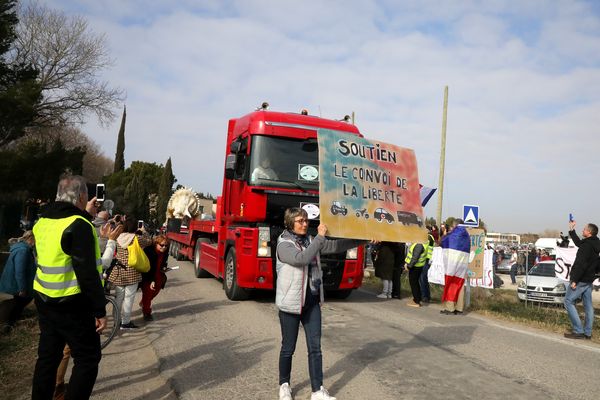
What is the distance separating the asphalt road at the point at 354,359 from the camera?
16.4 ft

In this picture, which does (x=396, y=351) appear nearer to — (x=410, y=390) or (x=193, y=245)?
(x=410, y=390)

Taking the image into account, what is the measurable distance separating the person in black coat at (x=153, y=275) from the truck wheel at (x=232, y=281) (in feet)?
5.59

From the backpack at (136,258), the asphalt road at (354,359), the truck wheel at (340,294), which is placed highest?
the backpack at (136,258)

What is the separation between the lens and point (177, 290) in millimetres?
11836

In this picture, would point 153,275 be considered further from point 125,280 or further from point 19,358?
point 19,358

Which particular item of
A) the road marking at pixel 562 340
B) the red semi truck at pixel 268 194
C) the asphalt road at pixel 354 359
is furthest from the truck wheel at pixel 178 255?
the road marking at pixel 562 340

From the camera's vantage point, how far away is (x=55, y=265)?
362cm

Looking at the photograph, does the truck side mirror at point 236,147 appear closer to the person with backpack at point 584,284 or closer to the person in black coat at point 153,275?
the person in black coat at point 153,275

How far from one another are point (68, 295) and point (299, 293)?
1845mm

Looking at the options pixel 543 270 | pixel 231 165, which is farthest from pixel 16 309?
pixel 543 270

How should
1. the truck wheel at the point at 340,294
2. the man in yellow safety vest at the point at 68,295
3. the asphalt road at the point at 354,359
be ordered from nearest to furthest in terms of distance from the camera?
the man in yellow safety vest at the point at 68,295 → the asphalt road at the point at 354,359 → the truck wheel at the point at 340,294

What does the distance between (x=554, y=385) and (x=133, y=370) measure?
4.49m

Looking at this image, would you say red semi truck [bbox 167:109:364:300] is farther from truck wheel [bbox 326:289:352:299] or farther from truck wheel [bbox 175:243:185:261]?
truck wheel [bbox 175:243:185:261]

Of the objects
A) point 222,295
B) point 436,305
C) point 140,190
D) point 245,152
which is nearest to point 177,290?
point 222,295
